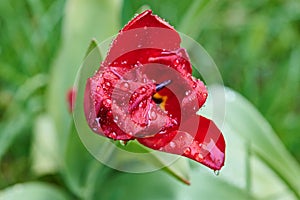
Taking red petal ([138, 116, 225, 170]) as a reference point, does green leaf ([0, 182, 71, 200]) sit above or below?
below

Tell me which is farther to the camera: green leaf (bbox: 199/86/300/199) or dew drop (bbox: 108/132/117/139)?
green leaf (bbox: 199/86/300/199)

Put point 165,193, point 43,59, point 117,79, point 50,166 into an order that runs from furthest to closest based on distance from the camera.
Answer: point 43,59
point 50,166
point 165,193
point 117,79

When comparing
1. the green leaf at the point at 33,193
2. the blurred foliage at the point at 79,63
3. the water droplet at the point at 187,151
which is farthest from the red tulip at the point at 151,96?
the green leaf at the point at 33,193

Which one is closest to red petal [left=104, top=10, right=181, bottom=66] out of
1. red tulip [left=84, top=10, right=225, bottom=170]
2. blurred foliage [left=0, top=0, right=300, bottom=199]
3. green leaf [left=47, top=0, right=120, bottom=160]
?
red tulip [left=84, top=10, right=225, bottom=170]

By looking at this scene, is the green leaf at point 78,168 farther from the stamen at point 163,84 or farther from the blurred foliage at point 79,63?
the stamen at point 163,84

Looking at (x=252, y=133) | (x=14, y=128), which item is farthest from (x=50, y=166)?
(x=252, y=133)

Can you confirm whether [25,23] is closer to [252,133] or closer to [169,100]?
[252,133]

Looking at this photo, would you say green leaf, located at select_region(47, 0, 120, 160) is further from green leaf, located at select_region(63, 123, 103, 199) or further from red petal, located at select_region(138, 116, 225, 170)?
red petal, located at select_region(138, 116, 225, 170)
